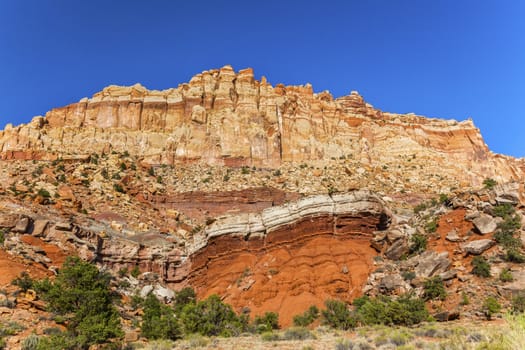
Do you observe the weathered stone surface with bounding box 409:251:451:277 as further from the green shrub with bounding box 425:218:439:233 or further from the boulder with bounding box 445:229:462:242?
the green shrub with bounding box 425:218:439:233

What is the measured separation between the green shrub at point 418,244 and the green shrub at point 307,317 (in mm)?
7478

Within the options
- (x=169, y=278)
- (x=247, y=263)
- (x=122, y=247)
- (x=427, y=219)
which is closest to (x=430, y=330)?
(x=427, y=219)

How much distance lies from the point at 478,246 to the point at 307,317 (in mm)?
10299

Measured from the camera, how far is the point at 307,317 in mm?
24625

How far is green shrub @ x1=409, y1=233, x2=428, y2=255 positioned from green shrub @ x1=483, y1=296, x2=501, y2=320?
24.1 feet

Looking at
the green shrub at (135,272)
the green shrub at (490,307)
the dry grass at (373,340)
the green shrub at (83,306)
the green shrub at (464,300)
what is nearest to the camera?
the dry grass at (373,340)

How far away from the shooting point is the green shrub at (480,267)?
75.9 feet

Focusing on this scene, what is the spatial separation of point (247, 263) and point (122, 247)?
13126 millimetres

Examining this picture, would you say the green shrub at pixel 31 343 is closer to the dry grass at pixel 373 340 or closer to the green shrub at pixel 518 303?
the dry grass at pixel 373 340

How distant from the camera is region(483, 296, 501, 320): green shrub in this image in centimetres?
1997

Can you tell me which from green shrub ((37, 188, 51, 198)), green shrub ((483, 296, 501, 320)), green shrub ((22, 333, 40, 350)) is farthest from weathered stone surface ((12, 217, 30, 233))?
green shrub ((483, 296, 501, 320))

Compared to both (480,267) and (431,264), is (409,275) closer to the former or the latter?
(431,264)

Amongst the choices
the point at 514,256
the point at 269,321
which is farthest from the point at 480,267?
the point at 269,321

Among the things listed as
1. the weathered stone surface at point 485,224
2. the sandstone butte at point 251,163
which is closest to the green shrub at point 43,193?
the sandstone butte at point 251,163
